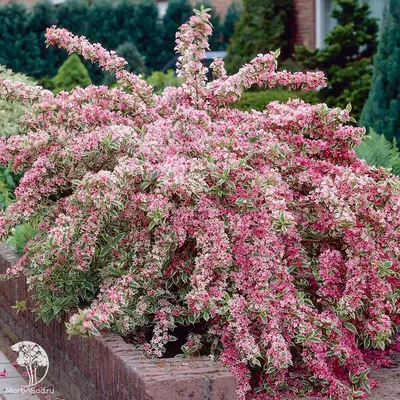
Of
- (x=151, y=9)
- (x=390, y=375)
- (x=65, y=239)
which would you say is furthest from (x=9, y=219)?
(x=151, y=9)

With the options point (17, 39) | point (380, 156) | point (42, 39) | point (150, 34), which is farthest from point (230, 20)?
point (380, 156)

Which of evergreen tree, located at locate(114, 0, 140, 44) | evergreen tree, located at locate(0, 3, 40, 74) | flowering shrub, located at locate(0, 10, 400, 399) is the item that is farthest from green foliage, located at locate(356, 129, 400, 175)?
evergreen tree, located at locate(114, 0, 140, 44)

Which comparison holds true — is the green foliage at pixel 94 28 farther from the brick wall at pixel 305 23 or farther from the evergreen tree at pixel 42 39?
the brick wall at pixel 305 23

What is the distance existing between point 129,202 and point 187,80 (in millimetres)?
1056

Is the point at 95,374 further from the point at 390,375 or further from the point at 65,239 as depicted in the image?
the point at 390,375

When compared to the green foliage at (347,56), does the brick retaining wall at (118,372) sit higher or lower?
lower

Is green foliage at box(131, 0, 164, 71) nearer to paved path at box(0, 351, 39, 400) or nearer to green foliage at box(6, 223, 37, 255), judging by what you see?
green foliage at box(6, 223, 37, 255)

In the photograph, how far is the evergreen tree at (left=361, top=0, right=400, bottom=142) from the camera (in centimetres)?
820

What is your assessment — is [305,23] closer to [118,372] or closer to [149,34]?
[149,34]

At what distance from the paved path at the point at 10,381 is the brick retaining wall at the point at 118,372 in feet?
0.58

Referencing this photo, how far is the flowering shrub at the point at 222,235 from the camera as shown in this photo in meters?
3.83

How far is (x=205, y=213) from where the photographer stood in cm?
394

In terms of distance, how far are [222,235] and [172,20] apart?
1779cm

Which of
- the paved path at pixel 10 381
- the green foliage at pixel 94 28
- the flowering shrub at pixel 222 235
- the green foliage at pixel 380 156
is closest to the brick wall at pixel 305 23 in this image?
the green foliage at pixel 94 28
